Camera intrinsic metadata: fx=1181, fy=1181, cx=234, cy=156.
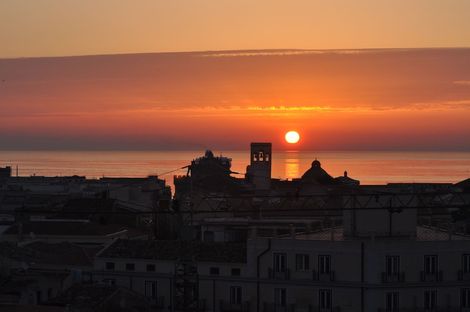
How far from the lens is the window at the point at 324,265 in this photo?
132ft

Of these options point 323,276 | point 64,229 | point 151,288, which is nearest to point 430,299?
point 323,276

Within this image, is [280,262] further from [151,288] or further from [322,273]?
[151,288]

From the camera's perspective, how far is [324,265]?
4038cm

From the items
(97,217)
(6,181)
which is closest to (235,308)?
(97,217)

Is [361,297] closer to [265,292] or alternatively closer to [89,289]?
[265,292]

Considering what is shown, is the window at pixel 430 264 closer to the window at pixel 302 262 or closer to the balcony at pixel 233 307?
the window at pixel 302 262

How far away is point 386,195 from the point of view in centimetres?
4178

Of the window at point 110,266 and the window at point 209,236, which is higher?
the window at point 209,236

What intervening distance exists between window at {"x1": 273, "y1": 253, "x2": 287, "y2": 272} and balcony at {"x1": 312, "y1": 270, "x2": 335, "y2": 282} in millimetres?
1266

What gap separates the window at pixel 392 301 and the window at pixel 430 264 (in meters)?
1.47

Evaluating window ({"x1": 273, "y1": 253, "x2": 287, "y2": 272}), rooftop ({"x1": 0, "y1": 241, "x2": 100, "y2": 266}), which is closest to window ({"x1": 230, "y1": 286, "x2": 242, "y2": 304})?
window ({"x1": 273, "y1": 253, "x2": 287, "y2": 272})

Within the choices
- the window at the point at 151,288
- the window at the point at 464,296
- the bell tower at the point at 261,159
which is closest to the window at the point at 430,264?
the window at the point at 464,296

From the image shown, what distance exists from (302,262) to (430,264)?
14.3ft

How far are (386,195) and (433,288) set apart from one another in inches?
149
